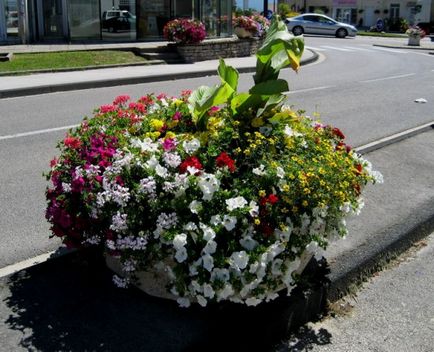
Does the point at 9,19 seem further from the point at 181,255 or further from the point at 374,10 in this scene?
the point at 374,10

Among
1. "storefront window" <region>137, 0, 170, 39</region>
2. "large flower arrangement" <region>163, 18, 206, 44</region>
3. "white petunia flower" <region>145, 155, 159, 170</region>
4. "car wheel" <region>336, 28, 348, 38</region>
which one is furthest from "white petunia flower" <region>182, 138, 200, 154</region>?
"car wheel" <region>336, 28, 348, 38</region>

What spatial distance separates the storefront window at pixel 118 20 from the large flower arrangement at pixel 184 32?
363 centimetres

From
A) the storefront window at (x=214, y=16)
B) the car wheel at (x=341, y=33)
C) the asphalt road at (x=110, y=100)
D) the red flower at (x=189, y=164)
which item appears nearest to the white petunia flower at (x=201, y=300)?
the red flower at (x=189, y=164)

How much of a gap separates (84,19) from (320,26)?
23.7 m

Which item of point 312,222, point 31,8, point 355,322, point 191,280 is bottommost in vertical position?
point 355,322

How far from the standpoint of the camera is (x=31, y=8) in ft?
72.1

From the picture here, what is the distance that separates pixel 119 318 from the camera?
3262 mm

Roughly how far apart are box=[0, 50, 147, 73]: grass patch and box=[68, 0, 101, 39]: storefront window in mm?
3274

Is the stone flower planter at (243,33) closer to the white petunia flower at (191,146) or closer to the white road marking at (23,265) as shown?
the white road marking at (23,265)

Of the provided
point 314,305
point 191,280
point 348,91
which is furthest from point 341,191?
point 348,91

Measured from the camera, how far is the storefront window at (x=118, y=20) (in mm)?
22688

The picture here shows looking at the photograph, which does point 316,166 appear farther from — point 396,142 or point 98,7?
point 98,7

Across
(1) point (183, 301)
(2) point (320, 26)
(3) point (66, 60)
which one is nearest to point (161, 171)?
(1) point (183, 301)

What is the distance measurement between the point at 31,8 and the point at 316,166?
21.0 meters
